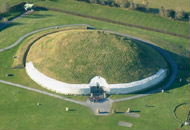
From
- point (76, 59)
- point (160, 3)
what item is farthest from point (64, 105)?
point (160, 3)

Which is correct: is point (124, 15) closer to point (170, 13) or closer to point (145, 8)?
point (145, 8)

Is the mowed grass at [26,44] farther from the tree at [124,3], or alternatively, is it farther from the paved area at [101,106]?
the paved area at [101,106]

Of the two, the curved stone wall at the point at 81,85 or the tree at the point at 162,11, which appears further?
the tree at the point at 162,11

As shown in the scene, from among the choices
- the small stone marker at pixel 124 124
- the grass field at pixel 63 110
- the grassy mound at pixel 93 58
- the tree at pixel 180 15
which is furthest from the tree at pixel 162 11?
the small stone marker at pixel 124 124

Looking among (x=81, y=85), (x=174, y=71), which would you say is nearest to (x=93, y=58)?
(x=81, y=85)

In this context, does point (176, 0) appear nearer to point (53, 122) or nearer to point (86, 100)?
point (86, 100)
